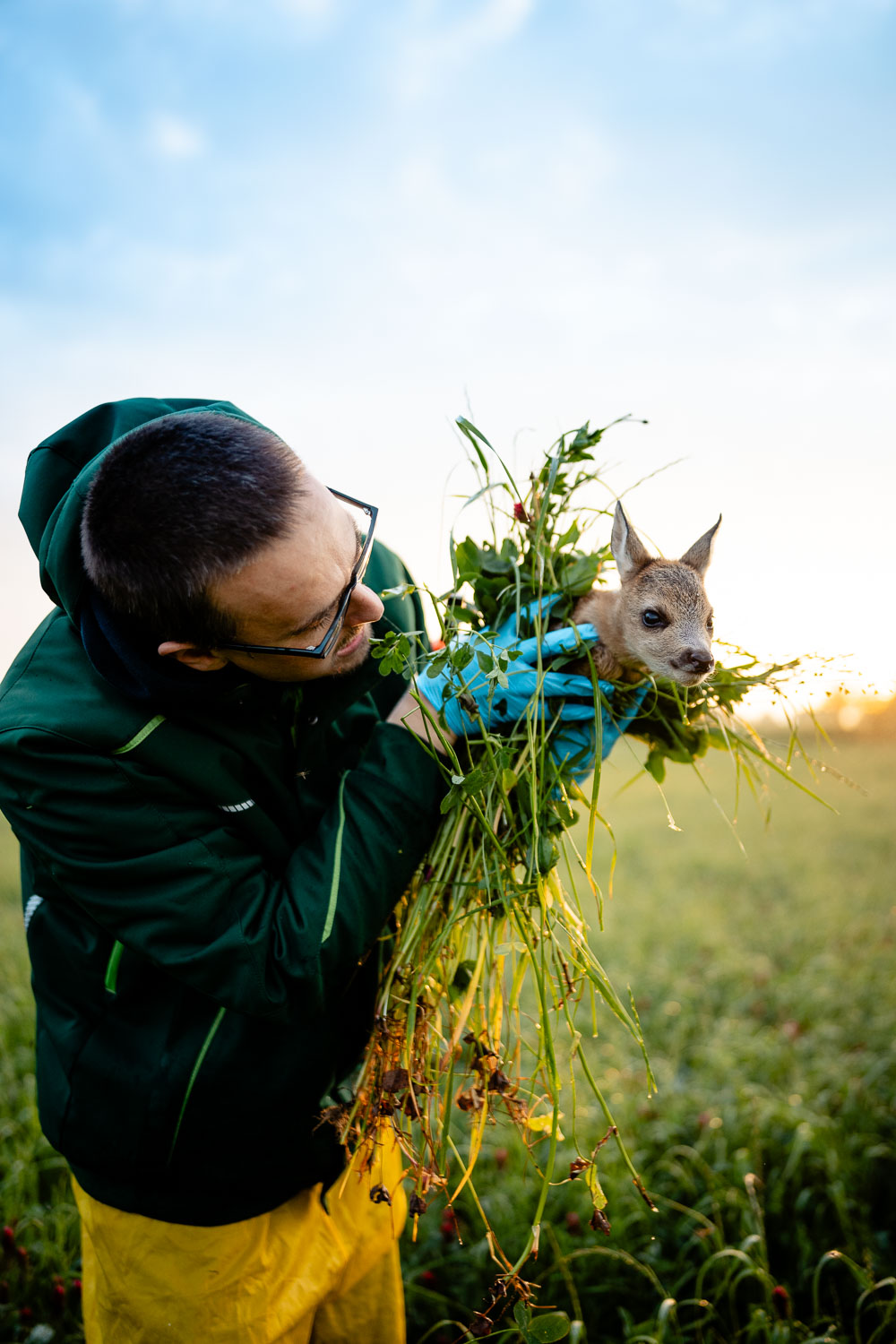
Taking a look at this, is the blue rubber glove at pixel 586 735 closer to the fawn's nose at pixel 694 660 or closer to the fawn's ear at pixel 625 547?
the fawn's nose at pixel 694 660

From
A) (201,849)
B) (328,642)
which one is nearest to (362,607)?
(328,642)

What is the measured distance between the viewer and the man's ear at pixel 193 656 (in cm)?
160

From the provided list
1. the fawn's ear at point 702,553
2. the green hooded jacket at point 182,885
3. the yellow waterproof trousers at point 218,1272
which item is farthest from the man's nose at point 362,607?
the yellow waterproof trousers at point 218,1272

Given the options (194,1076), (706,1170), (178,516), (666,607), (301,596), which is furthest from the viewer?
(706,1170)

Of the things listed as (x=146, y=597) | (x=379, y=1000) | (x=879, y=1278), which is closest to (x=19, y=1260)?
(x=379, y=1000)

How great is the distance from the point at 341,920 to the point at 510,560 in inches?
36.9

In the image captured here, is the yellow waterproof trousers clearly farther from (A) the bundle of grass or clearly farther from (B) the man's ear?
(B) the man's ear

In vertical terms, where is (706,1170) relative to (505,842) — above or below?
below

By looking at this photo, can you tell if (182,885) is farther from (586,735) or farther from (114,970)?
(586,735)

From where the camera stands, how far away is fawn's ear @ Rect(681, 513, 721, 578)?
6.57 feet

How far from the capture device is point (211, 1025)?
1769 millimetres

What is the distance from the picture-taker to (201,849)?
1.64m

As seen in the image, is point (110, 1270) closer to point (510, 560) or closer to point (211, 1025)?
point (211, 1025)

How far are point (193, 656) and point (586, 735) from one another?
0.93 meters
